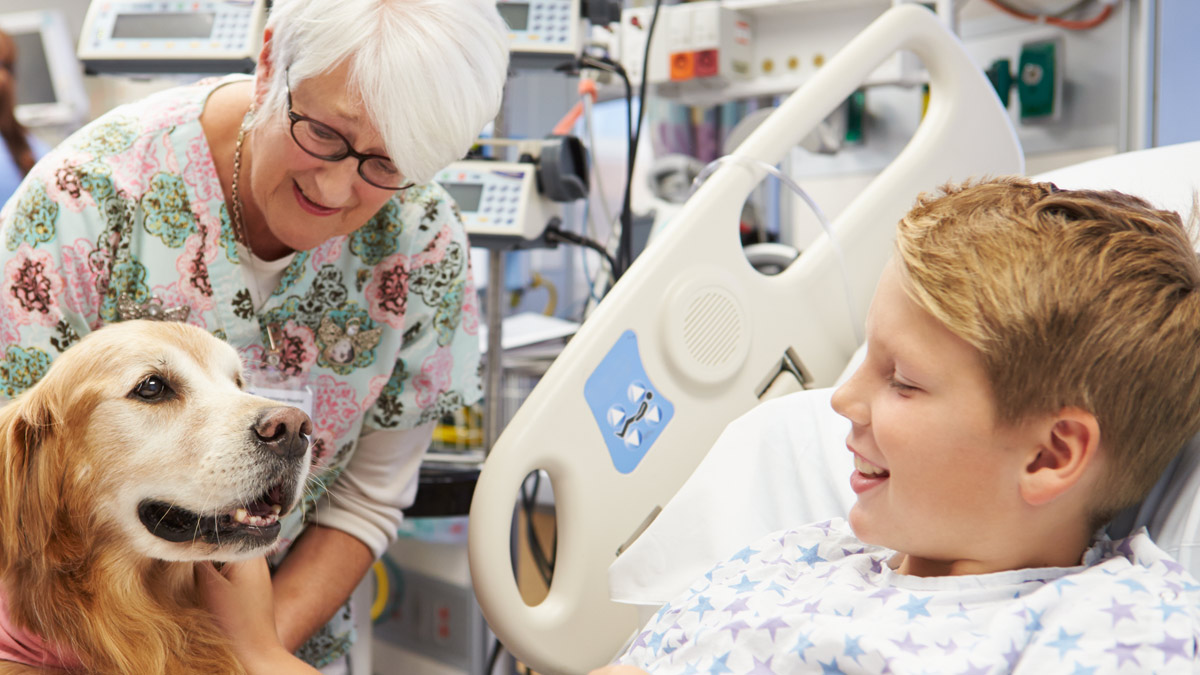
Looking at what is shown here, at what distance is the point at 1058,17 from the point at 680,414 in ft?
5.85

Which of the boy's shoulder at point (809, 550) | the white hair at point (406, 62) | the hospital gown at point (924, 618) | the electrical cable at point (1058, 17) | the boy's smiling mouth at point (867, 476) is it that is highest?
the white hair at point (406, 62)

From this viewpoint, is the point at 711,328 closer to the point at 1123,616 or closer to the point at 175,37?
the point at 1123,616

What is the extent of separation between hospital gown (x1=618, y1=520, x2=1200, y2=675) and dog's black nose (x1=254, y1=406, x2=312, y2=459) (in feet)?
1.43

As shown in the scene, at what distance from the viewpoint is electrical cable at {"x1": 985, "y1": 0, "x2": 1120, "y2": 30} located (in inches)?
91.2

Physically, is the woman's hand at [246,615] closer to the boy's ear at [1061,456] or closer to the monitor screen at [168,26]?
the boy's ear at [1061,456]

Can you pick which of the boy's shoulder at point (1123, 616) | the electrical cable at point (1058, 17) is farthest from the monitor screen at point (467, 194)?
the electrical cable at point (1058, 17)

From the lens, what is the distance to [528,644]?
3.71 feet

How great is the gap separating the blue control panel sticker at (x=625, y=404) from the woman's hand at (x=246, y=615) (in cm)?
44

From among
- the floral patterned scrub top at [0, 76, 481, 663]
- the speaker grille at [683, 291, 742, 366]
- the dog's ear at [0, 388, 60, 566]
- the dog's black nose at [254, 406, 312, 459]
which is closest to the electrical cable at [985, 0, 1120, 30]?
the speaker grille at [683, 291, 742, 366]

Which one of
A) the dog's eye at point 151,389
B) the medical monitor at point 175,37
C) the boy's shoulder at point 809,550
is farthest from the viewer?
the medical monitor at point 175,37

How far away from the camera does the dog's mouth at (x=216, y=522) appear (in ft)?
3.42

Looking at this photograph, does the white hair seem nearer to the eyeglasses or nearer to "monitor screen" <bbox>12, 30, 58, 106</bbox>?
the eyeglasses

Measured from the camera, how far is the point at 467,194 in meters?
1.92

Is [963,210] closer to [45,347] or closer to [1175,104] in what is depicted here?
[45,347]
